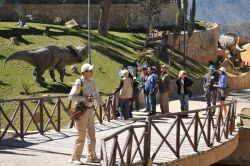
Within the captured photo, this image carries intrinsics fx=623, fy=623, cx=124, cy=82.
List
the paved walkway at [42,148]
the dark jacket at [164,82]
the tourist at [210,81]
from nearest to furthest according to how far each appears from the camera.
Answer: the paved walkway at [42,148]
the dark jacket at [164,82]
the tourist at [210,81]

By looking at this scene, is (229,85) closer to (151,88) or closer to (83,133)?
(151,88)

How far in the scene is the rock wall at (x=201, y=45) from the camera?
42.7m

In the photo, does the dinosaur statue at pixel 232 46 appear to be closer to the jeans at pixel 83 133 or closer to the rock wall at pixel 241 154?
the rock wall at pixel 241 154

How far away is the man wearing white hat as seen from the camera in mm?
10938

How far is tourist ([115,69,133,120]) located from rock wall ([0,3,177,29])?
870 inches

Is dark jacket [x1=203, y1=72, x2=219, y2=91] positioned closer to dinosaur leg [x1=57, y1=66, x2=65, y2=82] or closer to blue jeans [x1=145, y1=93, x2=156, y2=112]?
blue jeans [x1=145, y1=93, x2=156, y2=112]

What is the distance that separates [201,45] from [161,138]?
34090 mm

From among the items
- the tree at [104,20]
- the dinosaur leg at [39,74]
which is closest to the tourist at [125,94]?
the dinosaur leg at [39,74]

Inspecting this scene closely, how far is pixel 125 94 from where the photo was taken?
1759 centimetres

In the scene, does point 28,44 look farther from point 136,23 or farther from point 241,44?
point 241,44

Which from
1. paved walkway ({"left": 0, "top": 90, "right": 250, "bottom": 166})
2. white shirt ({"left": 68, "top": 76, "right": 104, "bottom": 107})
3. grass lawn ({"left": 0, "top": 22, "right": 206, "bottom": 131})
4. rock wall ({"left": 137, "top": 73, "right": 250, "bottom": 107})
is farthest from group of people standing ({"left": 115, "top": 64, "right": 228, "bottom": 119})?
rock wall ({"left": 137, "top": 73, "right": 250, "bottom": 107})

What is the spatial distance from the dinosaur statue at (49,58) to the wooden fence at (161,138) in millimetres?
9479

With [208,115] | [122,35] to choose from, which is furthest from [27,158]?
[122,35]

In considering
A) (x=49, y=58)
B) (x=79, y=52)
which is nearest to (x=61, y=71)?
(x=49, y=58)
